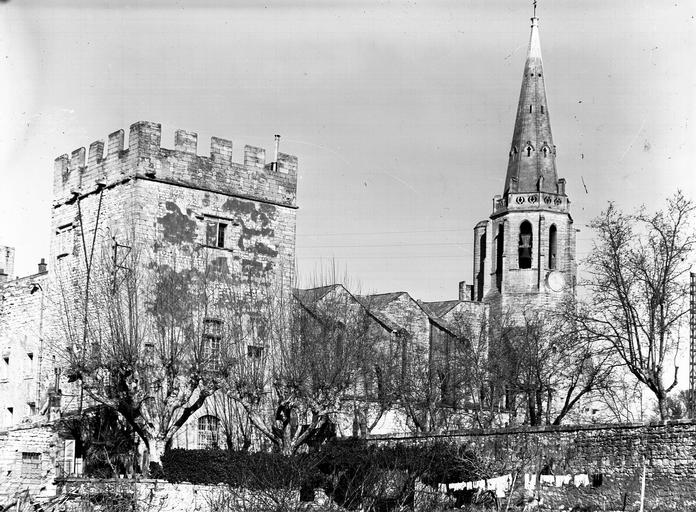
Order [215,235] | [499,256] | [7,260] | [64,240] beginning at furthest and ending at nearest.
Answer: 1. [499,256]
2. [7,260]
3. [64,240]
4. [215,235]

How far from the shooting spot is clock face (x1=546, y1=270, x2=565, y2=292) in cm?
6538

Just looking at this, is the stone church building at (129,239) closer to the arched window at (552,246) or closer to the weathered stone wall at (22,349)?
the weathered stone wall at (22,349)

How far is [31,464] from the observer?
3225cm

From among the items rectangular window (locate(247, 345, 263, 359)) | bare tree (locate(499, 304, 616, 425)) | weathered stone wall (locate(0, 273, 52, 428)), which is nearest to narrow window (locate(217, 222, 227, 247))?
rectangular window (locate(247, 345, 263, 359))

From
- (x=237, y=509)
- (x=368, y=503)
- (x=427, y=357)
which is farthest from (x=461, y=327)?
(x=237, y=509)

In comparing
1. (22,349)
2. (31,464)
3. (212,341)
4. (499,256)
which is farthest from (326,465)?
(499,256)

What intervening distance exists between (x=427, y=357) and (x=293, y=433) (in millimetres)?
16734

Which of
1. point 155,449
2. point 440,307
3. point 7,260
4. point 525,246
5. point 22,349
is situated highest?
point 525,246

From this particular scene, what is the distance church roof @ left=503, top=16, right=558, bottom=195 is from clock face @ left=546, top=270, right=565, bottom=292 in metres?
5.43

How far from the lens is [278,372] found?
34.3 meters

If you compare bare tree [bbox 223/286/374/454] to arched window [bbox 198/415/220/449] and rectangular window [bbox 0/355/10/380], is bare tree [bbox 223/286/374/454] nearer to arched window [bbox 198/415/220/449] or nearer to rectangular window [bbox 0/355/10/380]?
arched window [bbox 198/415/220/449]

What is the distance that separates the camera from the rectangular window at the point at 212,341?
31978mm

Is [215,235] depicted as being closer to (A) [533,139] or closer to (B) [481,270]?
(A) [533,139]

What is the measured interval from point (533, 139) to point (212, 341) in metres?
38.7
